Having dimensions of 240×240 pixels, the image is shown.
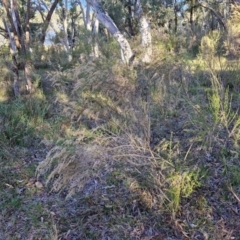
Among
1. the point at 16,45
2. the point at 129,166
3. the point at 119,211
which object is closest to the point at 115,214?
the point at 119,211

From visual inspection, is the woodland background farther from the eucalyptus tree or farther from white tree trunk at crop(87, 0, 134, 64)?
the eucalyptus tree

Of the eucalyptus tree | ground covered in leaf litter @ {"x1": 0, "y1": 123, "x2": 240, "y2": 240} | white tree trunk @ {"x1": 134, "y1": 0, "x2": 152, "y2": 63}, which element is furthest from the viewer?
the eucalyptus tree

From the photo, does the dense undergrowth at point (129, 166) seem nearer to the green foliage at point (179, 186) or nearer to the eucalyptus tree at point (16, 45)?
the green foliage at point (179, 186)

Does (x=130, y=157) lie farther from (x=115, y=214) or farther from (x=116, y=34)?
(x=116, y=34)

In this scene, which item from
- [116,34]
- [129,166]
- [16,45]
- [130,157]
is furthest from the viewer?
[16,45]

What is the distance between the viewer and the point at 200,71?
4.83 metres

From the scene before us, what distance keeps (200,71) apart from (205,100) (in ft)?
3.47

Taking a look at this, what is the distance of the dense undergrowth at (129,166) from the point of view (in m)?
2.55

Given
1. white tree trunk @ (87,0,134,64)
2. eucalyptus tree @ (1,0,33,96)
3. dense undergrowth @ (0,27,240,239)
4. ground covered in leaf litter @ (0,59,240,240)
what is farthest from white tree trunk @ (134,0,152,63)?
ground covered in leaf litter @ (0,59,240,240)

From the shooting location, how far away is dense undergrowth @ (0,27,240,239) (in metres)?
2.55

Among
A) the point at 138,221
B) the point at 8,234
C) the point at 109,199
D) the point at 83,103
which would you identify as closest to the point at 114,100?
the point at 83,103

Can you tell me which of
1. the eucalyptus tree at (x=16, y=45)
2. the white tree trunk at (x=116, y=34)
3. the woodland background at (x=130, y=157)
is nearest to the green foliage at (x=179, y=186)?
the woodland background at (x=130, y=157)

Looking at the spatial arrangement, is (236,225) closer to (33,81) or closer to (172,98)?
(172,98)

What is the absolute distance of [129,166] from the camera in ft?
9.71
